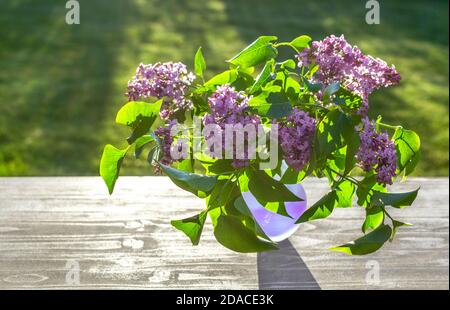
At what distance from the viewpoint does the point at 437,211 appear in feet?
4.70

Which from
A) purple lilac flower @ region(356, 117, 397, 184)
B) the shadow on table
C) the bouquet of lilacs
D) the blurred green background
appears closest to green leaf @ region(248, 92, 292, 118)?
the bouquet of lilacs

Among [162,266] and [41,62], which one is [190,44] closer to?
[41,62]

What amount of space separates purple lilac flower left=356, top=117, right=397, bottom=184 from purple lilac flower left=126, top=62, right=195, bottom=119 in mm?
245

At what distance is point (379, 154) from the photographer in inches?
36.4

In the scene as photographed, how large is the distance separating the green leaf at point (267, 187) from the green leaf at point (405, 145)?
197mm

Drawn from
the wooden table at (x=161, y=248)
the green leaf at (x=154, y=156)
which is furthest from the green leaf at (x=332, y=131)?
the wooden table at (x=161, y=248)

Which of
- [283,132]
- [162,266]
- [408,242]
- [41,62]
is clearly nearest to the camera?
[283,132]

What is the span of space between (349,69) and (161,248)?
1.59 ft

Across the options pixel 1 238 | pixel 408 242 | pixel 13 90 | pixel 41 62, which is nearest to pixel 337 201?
pixel 408 242

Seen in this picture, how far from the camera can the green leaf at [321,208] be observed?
98cm

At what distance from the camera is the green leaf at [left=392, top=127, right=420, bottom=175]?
1.04 meters

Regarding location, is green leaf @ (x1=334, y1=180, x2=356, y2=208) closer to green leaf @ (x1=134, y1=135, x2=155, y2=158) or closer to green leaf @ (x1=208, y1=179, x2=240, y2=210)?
green leaf @ (x1=208, y1=179, x2=240, y2=210)

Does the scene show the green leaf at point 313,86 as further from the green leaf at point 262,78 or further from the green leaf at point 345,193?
the green leaf at point 345,193

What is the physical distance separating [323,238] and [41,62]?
294cm
